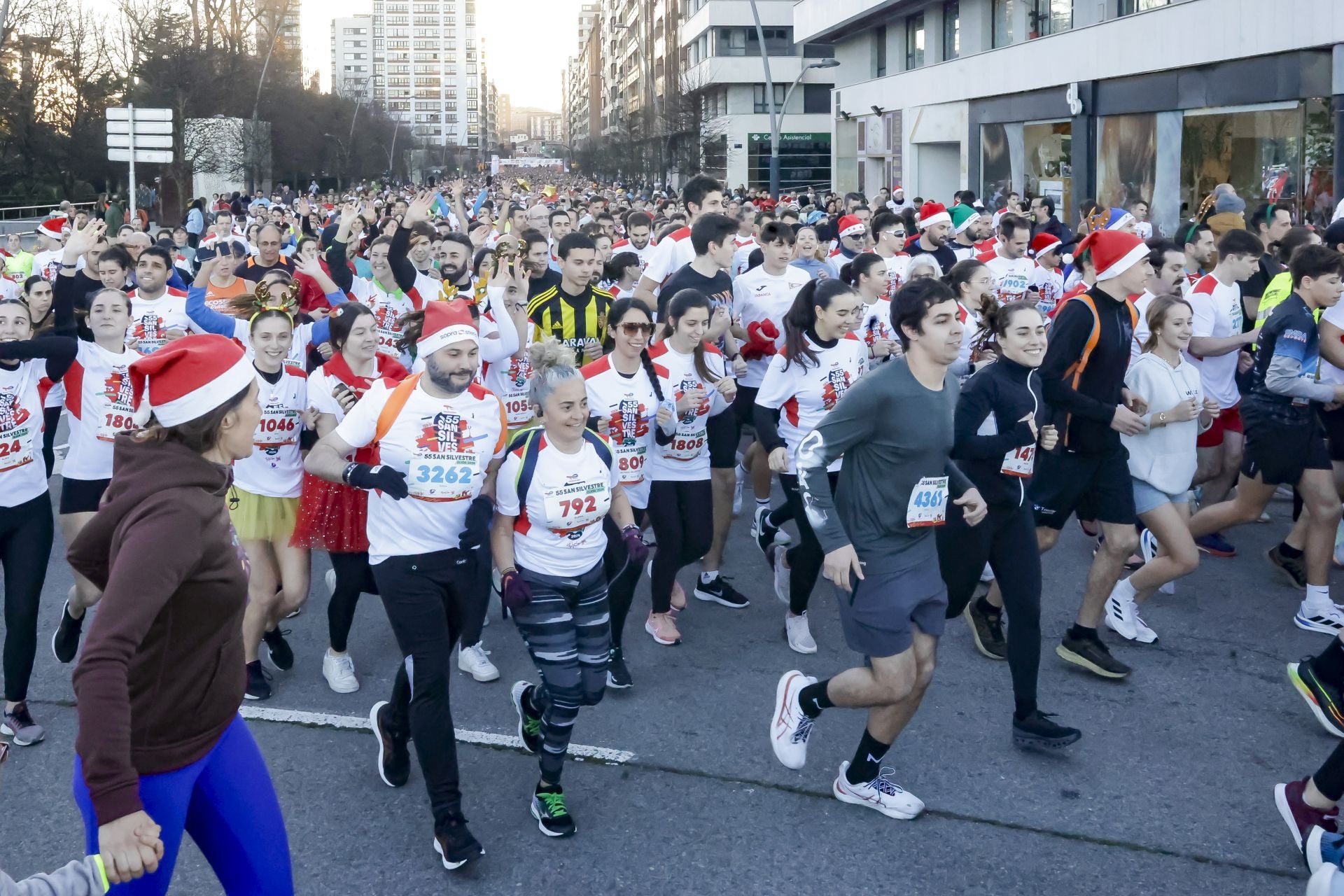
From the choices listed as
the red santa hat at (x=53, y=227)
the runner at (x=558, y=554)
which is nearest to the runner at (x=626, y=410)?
the runner at (x=558, y=554)

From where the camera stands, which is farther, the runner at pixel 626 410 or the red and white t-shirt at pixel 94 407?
the red and white t-shirt at pixel 94 407

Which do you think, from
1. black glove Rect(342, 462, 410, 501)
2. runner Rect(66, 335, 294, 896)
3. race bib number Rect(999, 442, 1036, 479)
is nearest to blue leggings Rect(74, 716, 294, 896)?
runner Rect(66, 335, 294, 896)

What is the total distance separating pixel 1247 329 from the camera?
894cm

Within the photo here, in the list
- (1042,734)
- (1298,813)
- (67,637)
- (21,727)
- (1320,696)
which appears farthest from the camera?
(67,637)

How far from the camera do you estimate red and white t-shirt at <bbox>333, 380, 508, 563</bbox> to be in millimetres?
4621

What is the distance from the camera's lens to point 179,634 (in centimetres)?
308

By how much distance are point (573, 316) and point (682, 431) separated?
74.3 inches

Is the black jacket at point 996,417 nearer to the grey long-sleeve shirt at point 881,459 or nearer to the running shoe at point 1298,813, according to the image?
the grey long-sleeve shirt at point 881,459

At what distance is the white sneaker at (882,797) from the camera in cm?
472

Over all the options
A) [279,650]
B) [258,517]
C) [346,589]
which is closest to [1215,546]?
[346,589]

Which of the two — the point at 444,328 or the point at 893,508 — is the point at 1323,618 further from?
the point at 444,328

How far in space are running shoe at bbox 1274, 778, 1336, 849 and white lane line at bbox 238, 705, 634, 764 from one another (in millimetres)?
2425

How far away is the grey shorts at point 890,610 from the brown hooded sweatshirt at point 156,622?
2181 millimetres

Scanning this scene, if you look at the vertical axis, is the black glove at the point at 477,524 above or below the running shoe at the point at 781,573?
above
